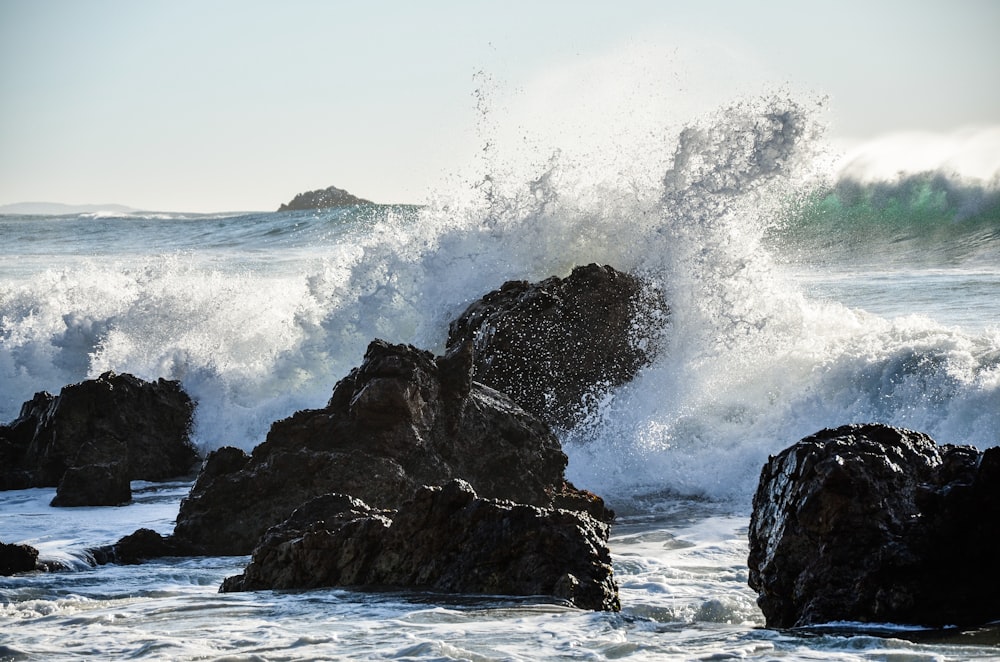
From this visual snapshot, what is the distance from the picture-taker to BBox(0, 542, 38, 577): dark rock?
5.85m

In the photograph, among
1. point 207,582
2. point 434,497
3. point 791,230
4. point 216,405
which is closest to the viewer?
point 434,497

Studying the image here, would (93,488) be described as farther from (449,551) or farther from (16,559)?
(449,551)

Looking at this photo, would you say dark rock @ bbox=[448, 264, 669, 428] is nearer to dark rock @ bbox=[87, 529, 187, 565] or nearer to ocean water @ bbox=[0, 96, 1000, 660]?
ocean water @ bbox=[0, 96, 1000, 660]

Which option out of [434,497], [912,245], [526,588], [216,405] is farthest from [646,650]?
[912,245]

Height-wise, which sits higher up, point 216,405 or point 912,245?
point 912,245

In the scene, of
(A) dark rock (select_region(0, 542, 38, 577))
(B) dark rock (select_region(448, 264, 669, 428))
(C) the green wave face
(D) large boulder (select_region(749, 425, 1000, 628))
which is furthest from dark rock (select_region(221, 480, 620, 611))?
(C) the green wave face

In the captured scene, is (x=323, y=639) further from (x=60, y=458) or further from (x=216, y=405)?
(x=216, y=405)

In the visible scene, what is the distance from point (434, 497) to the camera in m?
5.25

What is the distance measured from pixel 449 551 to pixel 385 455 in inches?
87.2

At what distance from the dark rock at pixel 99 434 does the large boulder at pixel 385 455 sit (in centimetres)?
252

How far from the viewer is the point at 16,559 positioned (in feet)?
19.3

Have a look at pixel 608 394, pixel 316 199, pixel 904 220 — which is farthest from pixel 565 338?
pixel 316 199

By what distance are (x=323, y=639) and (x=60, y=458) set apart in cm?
601

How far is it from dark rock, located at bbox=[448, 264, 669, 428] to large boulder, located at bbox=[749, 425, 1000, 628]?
5.46m
